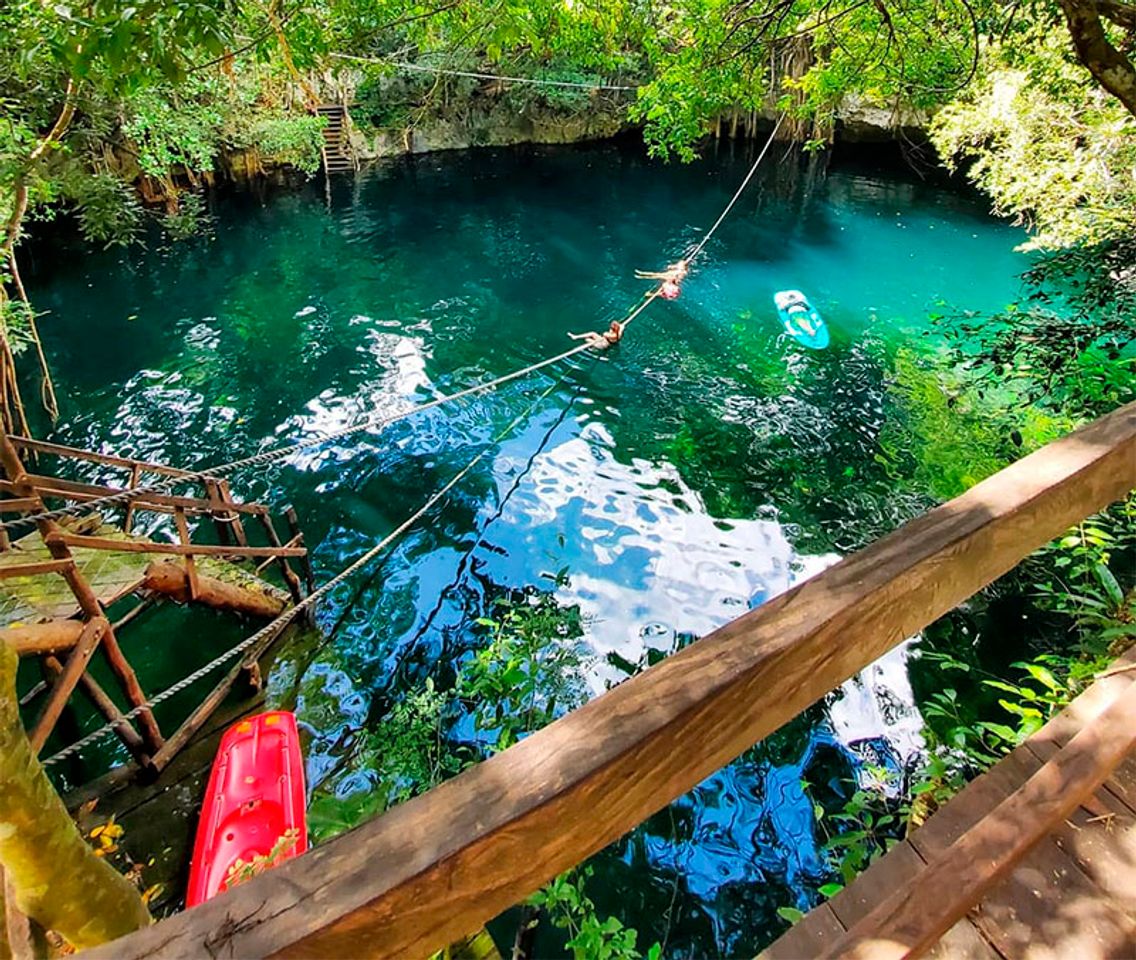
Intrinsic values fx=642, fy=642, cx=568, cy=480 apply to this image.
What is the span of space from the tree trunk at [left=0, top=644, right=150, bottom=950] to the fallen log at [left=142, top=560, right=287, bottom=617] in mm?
2680

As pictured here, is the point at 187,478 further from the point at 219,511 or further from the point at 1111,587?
the point at 1111,587

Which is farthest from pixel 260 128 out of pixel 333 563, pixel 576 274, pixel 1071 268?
pixel 1071 268

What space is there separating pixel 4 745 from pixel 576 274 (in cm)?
1434

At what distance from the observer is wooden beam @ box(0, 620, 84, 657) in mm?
3416

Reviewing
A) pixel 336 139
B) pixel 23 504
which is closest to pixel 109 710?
pixel 23 504

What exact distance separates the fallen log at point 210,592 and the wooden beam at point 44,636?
689 millimetres

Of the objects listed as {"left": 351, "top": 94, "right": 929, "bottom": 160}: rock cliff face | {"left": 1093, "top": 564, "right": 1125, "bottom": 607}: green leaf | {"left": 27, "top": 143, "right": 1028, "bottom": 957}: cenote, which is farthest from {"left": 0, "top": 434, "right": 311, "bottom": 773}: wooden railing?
{"left": 351, "top": 94, "right": 929, "bottom": 160}: rock cliff face

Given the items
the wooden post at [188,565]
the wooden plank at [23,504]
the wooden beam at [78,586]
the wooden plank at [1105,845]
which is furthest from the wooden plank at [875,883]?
the wooden plank at [23,504]

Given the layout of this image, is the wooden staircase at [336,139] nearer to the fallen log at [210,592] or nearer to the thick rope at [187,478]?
the thick rope at [187,478]

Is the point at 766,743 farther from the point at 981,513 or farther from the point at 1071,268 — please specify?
the point at 1071,268

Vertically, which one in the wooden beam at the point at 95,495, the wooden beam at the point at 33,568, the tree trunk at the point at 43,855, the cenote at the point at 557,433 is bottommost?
the cenote at the point at 557,433

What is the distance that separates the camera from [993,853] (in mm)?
865

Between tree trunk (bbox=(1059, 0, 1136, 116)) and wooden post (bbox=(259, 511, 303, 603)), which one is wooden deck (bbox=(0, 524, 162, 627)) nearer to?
wooden post (bbox=(259, 511, 303, 603))

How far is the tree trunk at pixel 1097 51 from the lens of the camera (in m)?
3.21
